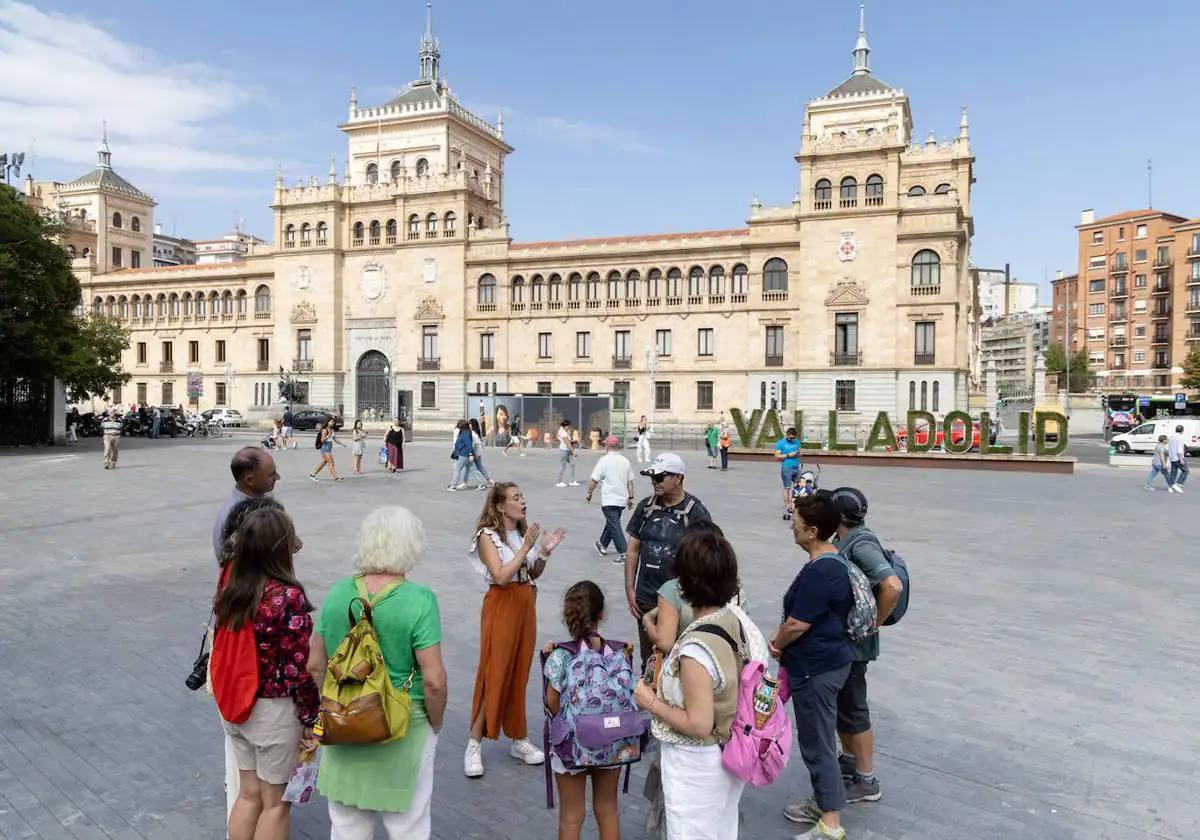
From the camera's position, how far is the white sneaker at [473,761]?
4801mm

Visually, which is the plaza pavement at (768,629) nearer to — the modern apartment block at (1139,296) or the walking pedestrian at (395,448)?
the walking pedestrian at (395,448)

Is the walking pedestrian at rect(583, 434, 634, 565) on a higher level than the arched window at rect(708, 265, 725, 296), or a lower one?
lower

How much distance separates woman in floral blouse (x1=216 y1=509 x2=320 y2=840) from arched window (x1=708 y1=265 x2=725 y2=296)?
4470 centimetres

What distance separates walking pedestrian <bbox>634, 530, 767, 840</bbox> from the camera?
3.16 m

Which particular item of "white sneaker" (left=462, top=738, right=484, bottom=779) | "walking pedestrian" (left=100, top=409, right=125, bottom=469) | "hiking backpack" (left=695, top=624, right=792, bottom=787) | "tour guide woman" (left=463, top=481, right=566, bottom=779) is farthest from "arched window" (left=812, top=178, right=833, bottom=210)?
"hiking backpack" (left=695, top=624, right=792, bottom=787)

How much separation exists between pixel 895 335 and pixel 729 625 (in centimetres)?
4156

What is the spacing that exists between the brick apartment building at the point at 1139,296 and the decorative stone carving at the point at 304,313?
6723 cm

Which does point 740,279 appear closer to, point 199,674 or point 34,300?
point 34,300

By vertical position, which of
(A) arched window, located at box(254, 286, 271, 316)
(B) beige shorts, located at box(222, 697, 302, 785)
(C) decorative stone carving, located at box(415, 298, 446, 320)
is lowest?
(B) beige shorts, located at box(222, 697, 302, 785)

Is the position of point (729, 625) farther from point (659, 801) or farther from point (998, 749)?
point (998, 749)

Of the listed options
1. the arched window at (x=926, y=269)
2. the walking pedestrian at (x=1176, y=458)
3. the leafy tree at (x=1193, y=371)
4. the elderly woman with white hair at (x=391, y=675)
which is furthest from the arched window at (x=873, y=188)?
the elderly woman with white hair at (x=391, y=675)

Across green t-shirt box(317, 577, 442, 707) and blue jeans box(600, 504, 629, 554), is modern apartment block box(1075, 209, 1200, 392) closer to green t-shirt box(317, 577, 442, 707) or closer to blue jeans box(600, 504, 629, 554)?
blue jeans box(600, 504, 629, 554)

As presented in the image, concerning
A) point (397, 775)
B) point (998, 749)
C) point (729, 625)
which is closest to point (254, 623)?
point (397, 775)

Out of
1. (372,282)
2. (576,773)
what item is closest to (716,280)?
(372,282)
